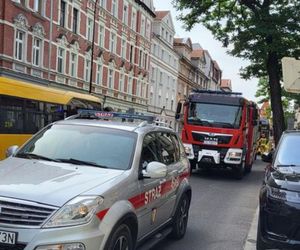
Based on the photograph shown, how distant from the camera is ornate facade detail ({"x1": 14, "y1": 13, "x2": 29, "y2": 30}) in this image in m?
29.5

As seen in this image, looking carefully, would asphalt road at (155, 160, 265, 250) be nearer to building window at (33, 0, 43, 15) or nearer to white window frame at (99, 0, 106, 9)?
building window at (33, 0, 43, 15)

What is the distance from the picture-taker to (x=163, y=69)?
6656 cm

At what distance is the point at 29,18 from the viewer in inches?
→ 1217

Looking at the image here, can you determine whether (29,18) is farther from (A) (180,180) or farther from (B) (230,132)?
(A) (180,180)

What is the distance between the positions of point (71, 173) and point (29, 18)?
27.5 metres

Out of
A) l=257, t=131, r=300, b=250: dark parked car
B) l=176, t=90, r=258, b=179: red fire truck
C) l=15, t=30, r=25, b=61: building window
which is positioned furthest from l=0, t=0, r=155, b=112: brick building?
l=257, t=131, r=300, b=250: dark parked car

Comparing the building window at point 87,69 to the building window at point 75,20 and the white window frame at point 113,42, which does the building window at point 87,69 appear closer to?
the building window at point 75,20

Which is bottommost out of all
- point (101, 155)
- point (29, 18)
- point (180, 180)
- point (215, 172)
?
point (215, 172)

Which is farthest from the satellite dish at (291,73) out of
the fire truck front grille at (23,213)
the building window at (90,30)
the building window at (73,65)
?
the building window at (90,30)

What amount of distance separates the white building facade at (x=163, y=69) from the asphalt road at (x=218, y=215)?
44.0 m

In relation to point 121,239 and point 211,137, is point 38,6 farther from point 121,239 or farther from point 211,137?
point 121,239

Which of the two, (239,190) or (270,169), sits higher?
(270,169)

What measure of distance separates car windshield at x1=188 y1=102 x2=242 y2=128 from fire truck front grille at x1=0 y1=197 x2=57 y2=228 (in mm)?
13131

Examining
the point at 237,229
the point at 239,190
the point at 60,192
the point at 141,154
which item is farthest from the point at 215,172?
the point at 60,192
